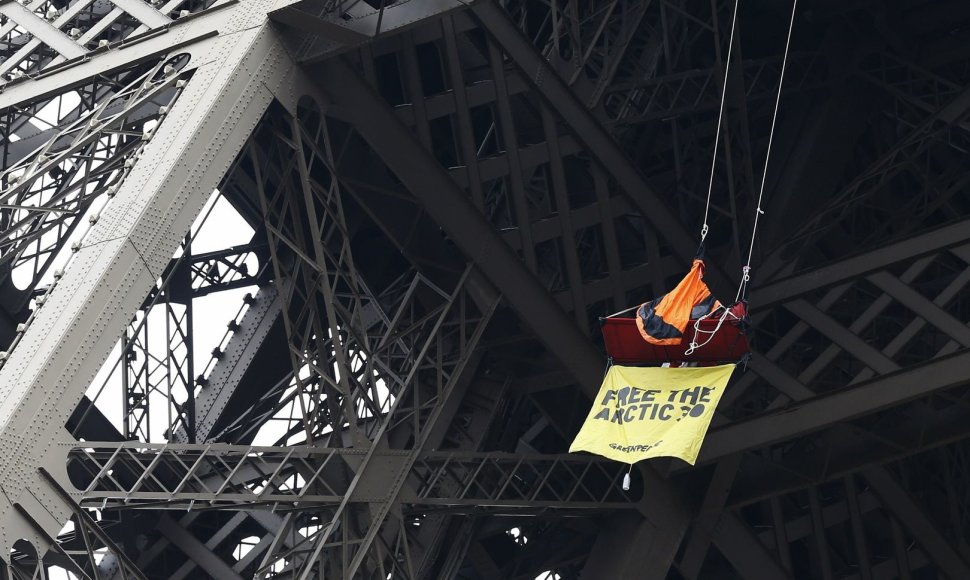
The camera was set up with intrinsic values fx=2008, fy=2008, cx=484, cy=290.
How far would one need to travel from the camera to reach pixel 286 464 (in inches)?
824

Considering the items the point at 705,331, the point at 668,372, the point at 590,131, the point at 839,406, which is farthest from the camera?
the point at 590,131

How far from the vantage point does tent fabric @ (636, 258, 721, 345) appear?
19.8 m

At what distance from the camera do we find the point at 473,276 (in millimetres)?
22031

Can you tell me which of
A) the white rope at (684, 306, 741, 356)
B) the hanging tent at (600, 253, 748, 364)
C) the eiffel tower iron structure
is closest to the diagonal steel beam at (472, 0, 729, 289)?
the eiffel tower iron structure

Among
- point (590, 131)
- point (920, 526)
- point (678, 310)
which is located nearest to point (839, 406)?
point (678, 310)

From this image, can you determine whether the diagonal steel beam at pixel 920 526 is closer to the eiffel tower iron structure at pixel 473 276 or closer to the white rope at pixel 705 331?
the eiffel tower iron structure at pixel 473 276

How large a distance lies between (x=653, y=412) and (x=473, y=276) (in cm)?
296

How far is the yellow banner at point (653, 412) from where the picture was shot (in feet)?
64.7

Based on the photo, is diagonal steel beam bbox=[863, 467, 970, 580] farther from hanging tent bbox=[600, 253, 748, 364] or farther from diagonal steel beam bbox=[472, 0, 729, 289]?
hanging tent bbox=[600, 253, 748, 364]

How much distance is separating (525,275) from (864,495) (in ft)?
19.7

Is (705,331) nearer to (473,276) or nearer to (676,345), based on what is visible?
(676,345)

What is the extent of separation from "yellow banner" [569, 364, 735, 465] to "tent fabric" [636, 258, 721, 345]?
1.49ft

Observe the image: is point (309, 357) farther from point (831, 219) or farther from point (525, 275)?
point (831, 219)

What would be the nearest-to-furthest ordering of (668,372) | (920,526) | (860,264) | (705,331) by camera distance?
1. (705,331)
2. (668,372)
3. (860,264)
4. (920,526)
